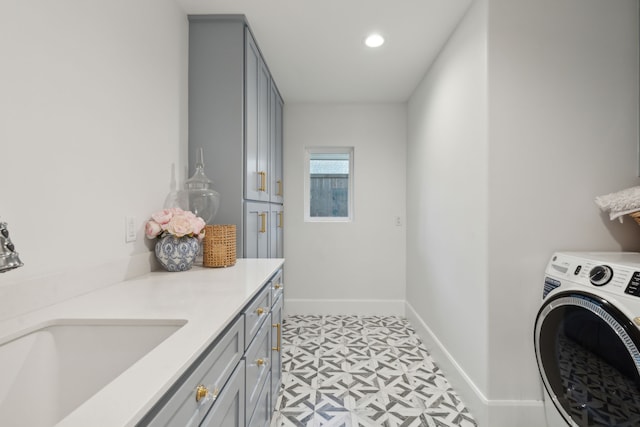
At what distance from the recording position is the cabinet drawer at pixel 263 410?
124 cm

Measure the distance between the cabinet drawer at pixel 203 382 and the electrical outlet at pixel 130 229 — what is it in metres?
0.71

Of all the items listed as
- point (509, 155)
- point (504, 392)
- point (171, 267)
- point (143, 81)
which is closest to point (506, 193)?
point (509, 155)

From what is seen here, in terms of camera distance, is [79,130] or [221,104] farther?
[221,104]

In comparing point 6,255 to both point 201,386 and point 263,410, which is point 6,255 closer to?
point 201,386

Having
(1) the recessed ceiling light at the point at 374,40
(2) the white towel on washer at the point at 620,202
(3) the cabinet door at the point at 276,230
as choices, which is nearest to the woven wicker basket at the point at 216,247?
Result: (3) the cabinet door at the point at 276,230

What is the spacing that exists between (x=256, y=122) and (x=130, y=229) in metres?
1.17

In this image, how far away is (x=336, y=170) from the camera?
3.62 m

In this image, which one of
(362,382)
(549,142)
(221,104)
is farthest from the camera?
(362,382)

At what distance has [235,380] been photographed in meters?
0.99

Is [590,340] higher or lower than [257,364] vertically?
higher

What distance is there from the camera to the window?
3607 mm

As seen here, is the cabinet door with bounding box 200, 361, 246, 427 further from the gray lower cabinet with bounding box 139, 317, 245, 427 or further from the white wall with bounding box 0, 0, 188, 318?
the white wall with bounding box 0, 0, 188, 318

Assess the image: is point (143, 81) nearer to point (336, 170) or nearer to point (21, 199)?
point (21, 199)

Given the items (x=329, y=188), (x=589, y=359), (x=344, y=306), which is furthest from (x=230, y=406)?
(x=329, y=188)
